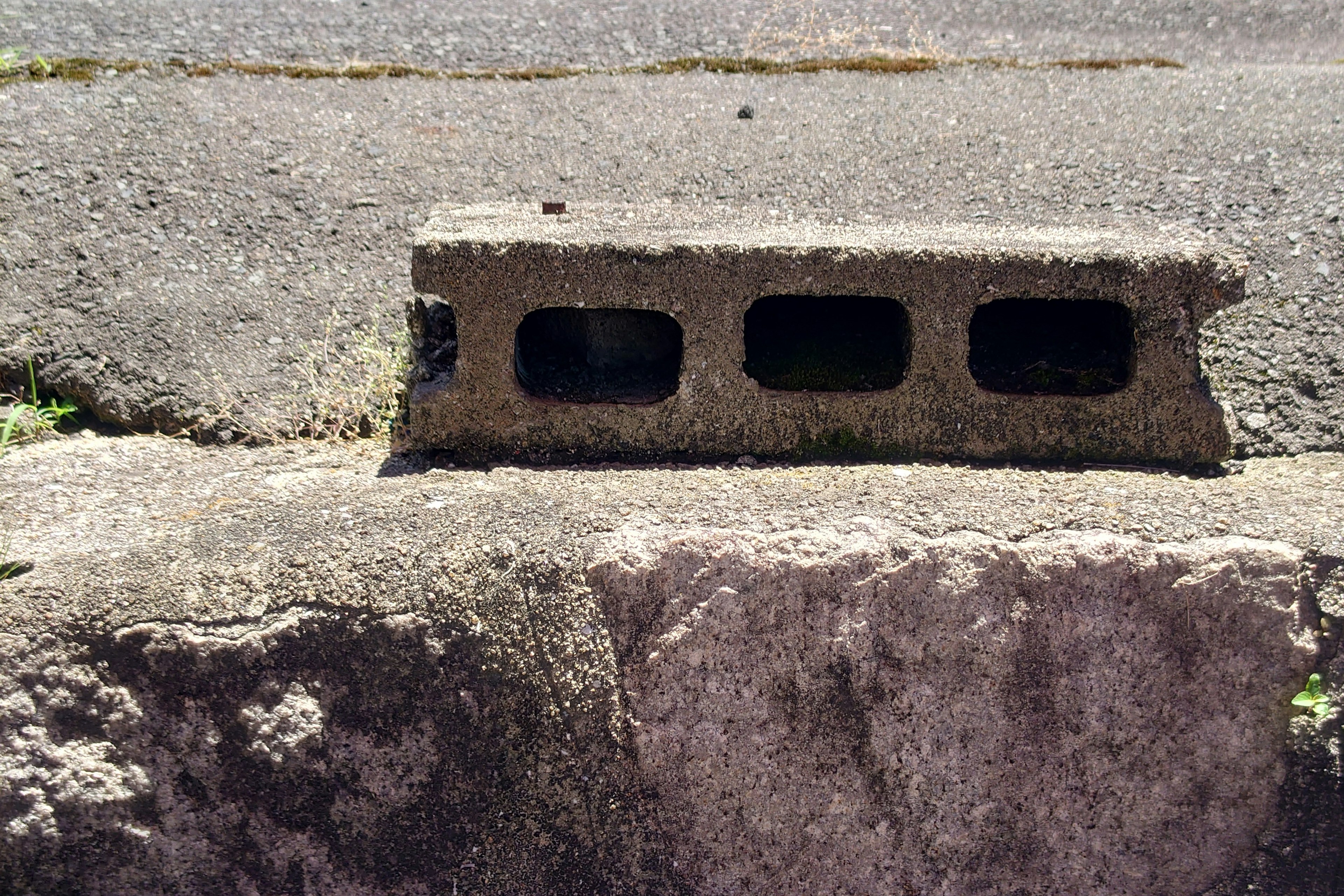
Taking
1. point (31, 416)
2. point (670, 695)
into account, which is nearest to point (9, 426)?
point (31, 416)

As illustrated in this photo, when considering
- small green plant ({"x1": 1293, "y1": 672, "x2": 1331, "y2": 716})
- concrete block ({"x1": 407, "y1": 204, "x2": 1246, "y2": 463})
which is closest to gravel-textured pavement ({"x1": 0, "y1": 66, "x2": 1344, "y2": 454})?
concrete block ({"x1": 407, "y1": 204, "x2": 1246, "y2": 463})

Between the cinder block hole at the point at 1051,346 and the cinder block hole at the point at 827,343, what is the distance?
0.89ft

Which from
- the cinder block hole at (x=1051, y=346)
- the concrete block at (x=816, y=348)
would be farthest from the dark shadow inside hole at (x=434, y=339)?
the cinder block hole at (x=1051, y=346)

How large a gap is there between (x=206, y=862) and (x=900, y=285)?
8.07 feet

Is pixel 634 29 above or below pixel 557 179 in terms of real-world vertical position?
above

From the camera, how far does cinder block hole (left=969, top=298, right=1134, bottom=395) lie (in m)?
3.20

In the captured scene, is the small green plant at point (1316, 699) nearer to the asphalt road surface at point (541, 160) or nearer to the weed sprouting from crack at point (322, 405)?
the asphalt road surface at point (541, 160)

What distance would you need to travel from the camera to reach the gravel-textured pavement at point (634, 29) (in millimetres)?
5512

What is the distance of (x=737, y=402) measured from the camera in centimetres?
302

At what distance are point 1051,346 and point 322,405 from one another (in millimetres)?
2519

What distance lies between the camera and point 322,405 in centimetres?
358

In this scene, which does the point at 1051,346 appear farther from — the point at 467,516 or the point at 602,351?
the point at 467,516

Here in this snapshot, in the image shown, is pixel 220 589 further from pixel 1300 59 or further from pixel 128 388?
pixel 1300 59

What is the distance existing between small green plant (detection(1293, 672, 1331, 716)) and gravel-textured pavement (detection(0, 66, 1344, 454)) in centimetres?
100
